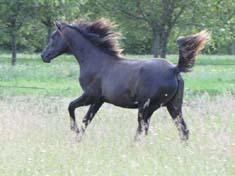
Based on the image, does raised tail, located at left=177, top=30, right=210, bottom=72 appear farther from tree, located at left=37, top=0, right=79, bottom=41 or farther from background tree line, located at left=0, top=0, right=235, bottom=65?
tree, located at left=37, top=0, right=79, bottom=41

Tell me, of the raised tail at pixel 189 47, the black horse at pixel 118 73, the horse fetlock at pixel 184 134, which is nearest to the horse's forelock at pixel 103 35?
the black horse at pixel 118 73

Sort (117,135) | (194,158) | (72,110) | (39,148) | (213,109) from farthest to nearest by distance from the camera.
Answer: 1. (213,109)
2. (72,110)
3. (117,135)
4. (39,148)
5. (194,158)

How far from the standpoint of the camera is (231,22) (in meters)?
26.2

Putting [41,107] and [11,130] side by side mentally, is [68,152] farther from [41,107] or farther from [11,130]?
[41,107]

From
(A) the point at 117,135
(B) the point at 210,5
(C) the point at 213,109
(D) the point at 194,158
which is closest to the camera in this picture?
(D) the point at 194,158

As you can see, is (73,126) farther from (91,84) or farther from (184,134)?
(184,134)

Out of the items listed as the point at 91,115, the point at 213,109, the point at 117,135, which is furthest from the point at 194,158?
the point at 213,109

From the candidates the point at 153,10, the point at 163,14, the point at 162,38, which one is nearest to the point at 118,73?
the point at 163,14

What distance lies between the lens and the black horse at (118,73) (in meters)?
10.8

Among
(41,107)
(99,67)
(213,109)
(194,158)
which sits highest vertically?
(194,158)

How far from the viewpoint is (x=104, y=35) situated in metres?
11.9

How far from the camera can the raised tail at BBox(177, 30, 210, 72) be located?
35.6 feet

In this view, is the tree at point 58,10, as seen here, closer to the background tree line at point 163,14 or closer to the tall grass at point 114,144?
the background tree line at point 163,14

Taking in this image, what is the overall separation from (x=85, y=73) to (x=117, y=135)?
5.05 ft
